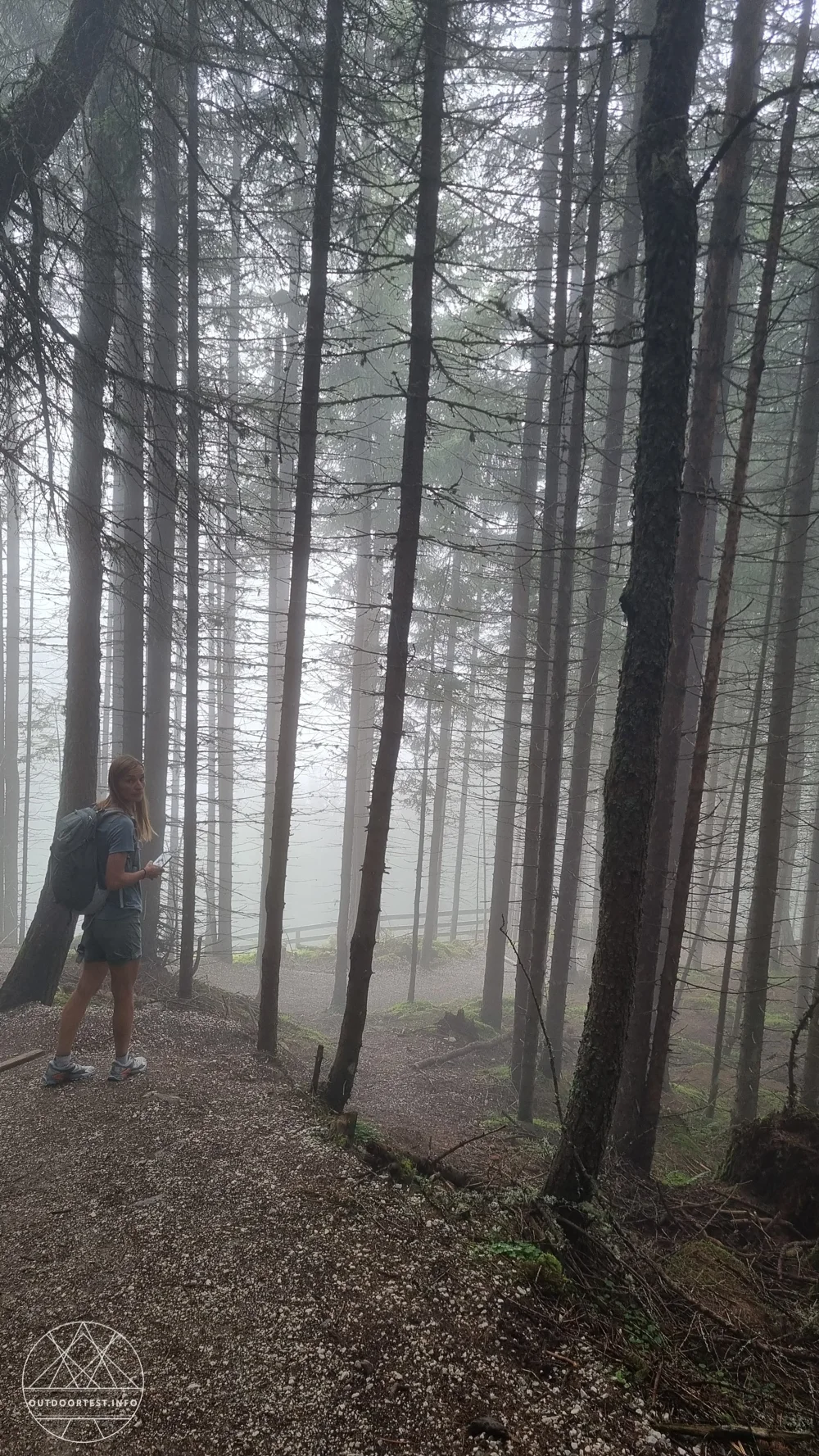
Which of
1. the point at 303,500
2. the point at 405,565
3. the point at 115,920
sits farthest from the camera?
the point at 303,500

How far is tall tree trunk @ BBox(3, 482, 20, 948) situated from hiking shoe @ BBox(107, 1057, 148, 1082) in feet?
60.8

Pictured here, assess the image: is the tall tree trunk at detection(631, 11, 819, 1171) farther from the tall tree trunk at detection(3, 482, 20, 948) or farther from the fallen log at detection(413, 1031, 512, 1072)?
the tall tree trunk at detection(3, 482, 20, 948)

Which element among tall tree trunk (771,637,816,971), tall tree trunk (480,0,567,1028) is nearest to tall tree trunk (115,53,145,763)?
tall tree trunk (480,0,567,1028)

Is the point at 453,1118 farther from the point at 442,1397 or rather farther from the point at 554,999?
the point at 442,1397

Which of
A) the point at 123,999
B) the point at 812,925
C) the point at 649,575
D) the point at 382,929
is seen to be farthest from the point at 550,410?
the point at 382,929

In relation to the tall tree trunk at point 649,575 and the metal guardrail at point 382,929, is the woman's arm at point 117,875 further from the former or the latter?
the metal guardrail at point 382,929

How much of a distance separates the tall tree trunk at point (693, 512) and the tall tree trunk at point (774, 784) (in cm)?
234

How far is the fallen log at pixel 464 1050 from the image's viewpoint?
465 inches

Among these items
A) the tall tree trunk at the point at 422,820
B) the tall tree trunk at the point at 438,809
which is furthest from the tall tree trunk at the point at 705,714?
the tall tree trunk at the point at 438,809

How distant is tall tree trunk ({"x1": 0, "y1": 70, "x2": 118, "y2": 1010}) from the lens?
17.9 ft

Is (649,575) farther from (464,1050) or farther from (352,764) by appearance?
(352,764)

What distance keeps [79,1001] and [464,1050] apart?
9407mm

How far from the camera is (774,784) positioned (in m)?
9.12

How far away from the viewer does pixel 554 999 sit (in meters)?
10.7
